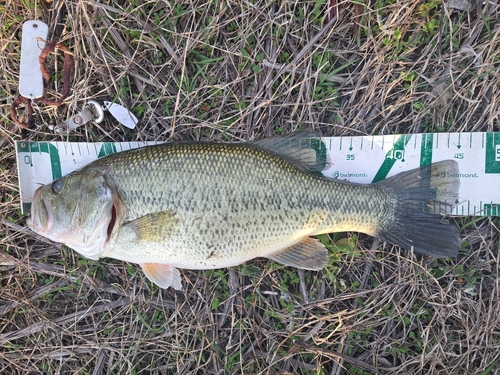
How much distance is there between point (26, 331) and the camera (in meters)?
2.90

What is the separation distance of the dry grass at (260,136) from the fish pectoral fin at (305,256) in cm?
25

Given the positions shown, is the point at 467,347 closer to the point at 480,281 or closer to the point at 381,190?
the point at 480,281

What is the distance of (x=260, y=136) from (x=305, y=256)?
979 mm

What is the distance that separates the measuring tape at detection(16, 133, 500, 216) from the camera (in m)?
2.73

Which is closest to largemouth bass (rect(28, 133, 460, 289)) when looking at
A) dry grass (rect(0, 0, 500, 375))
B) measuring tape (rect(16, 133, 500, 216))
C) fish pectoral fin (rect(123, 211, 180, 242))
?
fish pectoral fin (rect(123, 211, 180, 242))

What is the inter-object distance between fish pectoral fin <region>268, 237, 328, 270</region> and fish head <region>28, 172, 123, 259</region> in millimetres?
1147

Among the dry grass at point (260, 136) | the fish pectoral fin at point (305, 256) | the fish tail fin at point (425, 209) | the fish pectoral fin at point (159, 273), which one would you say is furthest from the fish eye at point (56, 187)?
the fish tail fin at point (425, 209)

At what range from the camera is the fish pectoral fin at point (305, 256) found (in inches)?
101

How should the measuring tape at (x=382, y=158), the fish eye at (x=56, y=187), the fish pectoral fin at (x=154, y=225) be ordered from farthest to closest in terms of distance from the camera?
the measuring tape at (x=382, y=158) < the fish eye at (x=56, y=187) < the fish pectoral fin at (x=154, y=225)

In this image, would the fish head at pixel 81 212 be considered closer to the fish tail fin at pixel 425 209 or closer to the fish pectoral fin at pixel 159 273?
the fish pectoral fin at pixel 159 273

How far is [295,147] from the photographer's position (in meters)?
2.61

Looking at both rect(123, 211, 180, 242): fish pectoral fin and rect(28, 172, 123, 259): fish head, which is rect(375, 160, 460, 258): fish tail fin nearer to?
rect(123, 211, 180, 242): fish pectoral fin

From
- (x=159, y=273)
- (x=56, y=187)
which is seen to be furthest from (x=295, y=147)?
(x=56, y=187)

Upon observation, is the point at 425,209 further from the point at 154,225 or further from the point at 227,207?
the point at 154,225
